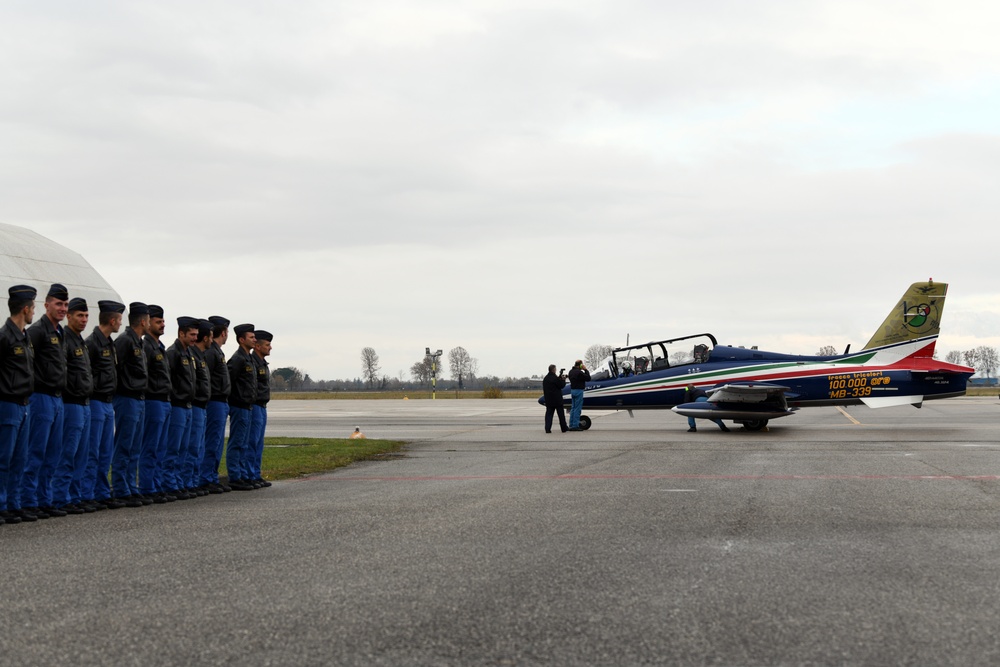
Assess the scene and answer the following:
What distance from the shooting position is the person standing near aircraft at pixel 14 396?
8836 mm

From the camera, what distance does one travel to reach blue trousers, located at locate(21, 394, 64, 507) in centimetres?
910

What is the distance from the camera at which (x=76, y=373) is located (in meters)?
9.62

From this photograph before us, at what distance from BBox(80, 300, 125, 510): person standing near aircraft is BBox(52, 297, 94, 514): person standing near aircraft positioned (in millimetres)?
123

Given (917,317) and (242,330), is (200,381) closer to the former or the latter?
(242,330)

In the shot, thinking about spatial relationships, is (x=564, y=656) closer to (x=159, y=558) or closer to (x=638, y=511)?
(x=159, y=558)

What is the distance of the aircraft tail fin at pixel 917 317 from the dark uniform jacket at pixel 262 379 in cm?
1729

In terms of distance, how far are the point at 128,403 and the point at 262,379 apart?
7.34 feet

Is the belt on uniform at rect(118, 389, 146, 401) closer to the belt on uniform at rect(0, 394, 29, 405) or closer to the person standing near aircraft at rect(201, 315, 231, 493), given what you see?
the person standing near aircraft at rect(201, 315, 231, 493)

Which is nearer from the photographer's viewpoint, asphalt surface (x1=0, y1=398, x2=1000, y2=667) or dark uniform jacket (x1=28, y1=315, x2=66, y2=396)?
asphalt surface (x1=0, y1=398, x2=1000, y2=667)

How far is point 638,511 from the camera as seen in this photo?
8.73m

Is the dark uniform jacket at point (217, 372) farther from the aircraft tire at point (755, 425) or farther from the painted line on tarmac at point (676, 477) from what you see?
the aircraft tire at point (755, 425)

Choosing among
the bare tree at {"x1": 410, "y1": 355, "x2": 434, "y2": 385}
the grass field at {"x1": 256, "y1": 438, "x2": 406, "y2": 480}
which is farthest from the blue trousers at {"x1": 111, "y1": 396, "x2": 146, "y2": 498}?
the bare tree at {"x1": 410, "y1": 355, "x2": 434, "y2": 385}

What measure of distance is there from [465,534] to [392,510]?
182 cm

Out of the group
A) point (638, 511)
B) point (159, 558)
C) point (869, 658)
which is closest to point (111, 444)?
point (159, 558)
